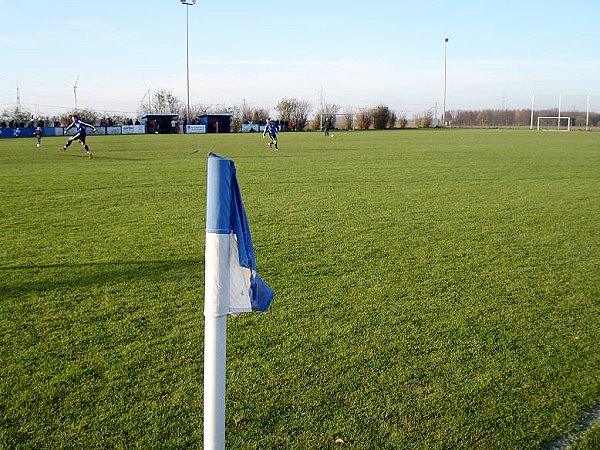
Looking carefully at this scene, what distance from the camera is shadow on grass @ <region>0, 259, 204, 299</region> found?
21.5 feet

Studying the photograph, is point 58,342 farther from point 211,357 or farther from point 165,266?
point 211,357

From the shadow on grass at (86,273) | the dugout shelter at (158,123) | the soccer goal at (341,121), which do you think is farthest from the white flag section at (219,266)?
the soccer goal at (341,121)

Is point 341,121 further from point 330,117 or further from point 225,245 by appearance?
point 225,245

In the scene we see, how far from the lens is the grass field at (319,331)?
12.2 feet

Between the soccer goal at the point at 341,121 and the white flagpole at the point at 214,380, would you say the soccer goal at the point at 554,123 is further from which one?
the white flagpole at the point at 214,380

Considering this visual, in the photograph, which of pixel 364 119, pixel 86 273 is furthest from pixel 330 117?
pixel 86 273

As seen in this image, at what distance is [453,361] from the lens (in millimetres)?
4641

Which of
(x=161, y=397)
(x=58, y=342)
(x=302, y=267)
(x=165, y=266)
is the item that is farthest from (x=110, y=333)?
(x=302, y=267)

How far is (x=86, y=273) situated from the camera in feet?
23.1

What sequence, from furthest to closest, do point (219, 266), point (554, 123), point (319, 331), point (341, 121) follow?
1. point (341, 121)
2. point (554, 123)
3. point (319, 331)
4. point (219, 266)

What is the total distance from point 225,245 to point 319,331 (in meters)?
3.04

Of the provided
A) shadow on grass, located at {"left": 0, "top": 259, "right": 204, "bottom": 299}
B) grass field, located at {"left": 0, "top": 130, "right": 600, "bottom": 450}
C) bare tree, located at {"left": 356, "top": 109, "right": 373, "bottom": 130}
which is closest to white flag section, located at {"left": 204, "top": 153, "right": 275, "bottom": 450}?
grass field, located at {"left": 0, "top": 130, "right": 600, "bottom": 450}

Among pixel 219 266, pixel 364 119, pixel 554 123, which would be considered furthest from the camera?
pixel 364 119

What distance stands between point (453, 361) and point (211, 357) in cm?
278
